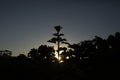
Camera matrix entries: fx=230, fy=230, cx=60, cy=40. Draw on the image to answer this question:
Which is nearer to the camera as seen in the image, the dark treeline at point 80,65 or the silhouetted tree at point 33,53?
the dark treeline at point 80,65

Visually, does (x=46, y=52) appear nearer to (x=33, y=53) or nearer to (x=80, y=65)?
(x=33, y=53)

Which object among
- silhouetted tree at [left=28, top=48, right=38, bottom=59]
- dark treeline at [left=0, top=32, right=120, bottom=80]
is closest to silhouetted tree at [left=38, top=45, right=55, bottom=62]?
silhouetted tree at [left=28, top=48, right=38, bottom=59]

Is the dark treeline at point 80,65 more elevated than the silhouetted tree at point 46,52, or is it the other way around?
the silhouetted tree at point 46,52

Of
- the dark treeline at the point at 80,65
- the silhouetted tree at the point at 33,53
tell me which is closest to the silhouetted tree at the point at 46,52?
the silhouetted tree at the point at 33,53

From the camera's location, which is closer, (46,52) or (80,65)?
(80,65)

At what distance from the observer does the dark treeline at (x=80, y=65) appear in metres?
23.5

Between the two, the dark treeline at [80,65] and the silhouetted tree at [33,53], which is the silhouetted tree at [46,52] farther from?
the dark treeline at [80,65]

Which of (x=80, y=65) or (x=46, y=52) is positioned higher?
(x=46, y=52)

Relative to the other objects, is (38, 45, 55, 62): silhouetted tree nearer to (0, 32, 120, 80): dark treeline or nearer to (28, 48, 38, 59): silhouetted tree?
(28, 48, 38, 59): silhouetted tree

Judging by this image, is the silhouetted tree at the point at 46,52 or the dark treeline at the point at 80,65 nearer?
the dark treeline at the point at 80,65

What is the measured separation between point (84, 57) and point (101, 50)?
3281 millimetres

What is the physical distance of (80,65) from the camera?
86.2 ft

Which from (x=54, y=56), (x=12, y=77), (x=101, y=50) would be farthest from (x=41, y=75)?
(x=54, y=56)

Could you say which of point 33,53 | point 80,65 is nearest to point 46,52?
point 33,53
